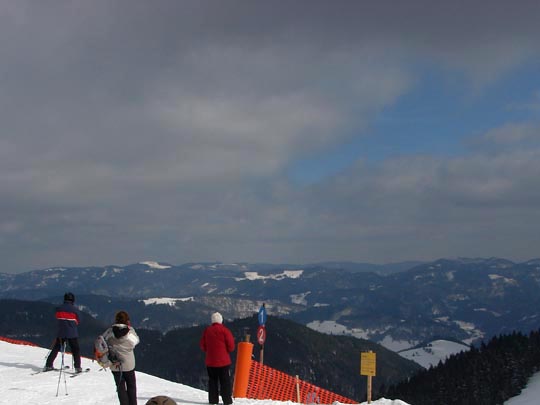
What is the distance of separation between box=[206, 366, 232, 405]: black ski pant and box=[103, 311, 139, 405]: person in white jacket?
2.33 metres

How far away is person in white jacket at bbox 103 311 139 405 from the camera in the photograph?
1209cm

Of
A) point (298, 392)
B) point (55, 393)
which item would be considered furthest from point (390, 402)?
point (55, 393)

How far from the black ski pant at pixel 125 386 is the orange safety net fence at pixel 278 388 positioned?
20.5 feet

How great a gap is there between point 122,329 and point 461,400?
377 ft

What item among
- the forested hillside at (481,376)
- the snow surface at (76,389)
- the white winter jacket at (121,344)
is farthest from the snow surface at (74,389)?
the forested hillside at (481,376)

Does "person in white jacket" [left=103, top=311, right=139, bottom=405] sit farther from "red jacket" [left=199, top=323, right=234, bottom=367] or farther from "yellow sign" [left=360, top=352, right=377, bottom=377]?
"yellow sign" [left=360, top=352, right=377, bottom=377]

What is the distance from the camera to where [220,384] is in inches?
549

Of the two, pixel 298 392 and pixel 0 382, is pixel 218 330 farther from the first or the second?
pixel 0 382

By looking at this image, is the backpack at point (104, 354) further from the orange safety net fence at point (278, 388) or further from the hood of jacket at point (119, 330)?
the orange safety net fence at point (278, 388)

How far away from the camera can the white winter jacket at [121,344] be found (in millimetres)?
12078

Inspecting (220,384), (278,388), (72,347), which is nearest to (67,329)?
(72,347)

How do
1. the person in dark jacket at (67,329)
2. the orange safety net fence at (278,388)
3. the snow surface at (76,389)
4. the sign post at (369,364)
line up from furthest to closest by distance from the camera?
the orange safety net fence at (278,388)
the person in dark jacket at (67,329)
the sign post at (369,364)
the snow surface at (76,389)

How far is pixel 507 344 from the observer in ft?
410

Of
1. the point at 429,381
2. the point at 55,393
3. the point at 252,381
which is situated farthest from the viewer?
the point at 429,381
